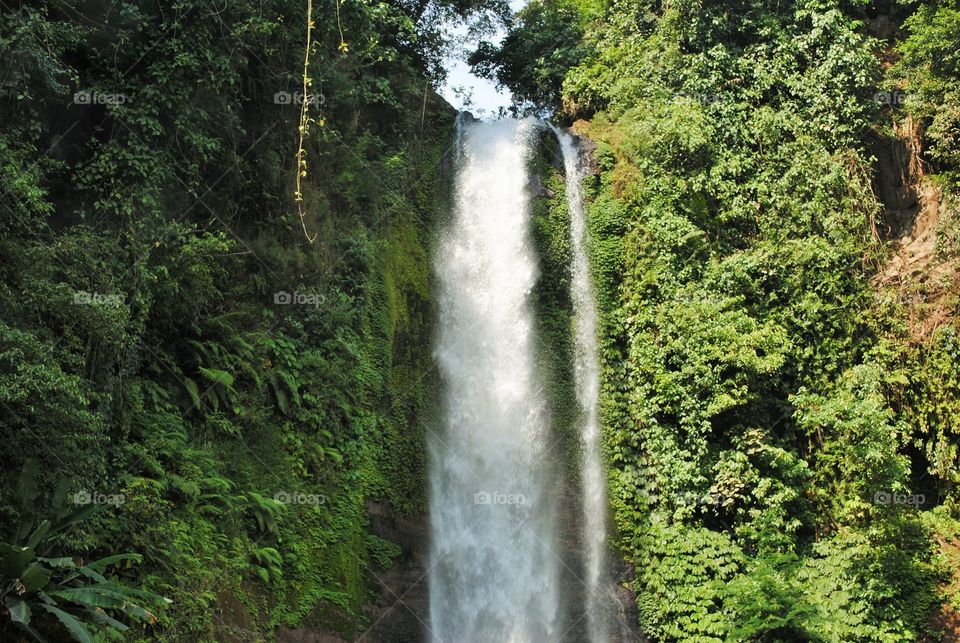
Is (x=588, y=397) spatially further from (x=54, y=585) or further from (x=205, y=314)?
(x=54, y=585)

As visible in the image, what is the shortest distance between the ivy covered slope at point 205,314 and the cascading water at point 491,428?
550mm

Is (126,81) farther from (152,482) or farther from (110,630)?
(110,630)

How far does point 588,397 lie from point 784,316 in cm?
339

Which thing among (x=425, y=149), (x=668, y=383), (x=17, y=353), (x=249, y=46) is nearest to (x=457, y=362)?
(x=668, y=383)

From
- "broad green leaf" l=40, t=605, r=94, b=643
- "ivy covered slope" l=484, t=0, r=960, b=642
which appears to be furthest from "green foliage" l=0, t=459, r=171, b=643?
"ivy covered slope" l=484, t=0, r=960, b=642

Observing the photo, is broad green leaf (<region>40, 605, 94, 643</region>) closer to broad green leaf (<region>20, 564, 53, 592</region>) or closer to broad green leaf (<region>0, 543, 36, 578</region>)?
broad green leaf (<region>20, 564, 53, 592</region>)

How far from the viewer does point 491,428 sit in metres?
14.9

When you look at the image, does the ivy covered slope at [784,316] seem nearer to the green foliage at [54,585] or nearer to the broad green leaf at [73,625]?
the green foliage at [54,585]

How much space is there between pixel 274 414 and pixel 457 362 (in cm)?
358

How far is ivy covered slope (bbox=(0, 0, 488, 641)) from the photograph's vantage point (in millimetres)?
9242

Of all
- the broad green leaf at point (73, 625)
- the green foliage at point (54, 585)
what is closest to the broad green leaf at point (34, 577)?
the green foliage at point (54, 585)

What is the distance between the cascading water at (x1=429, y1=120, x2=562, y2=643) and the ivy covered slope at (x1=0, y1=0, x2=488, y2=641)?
21.7 inches

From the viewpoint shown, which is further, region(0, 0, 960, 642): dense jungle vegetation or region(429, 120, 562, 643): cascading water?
region(429, 120, 562, 643): cascading water

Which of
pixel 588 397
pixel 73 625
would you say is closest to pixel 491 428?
pixel 588 397
